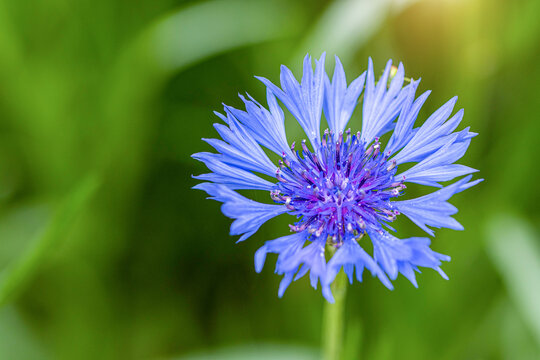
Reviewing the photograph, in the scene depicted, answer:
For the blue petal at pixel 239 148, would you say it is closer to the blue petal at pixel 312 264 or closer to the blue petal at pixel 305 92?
the blue petal at pixel 305 92

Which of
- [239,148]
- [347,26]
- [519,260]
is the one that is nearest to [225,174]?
[239,148]

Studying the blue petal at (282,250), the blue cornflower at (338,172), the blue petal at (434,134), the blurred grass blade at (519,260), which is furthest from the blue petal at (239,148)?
the blurred grass blade at (519,260)

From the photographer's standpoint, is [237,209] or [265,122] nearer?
[237,209]

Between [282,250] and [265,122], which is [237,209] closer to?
[282,250]

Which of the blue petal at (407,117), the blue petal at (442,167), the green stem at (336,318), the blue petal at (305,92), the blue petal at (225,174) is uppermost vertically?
the blue petal at (305,92)

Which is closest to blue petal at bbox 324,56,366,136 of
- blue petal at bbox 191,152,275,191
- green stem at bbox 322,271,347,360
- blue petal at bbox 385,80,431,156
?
blue petal at bbox 385,80,431,156

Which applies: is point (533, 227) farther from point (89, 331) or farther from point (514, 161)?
point (89, 331)
